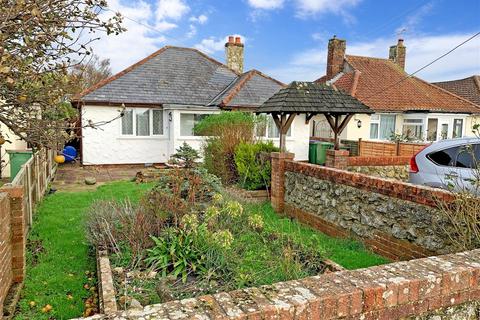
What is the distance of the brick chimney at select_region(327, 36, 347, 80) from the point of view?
24.5 metres

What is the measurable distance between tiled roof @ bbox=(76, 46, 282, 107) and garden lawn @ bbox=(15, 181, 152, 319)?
8.96 metres

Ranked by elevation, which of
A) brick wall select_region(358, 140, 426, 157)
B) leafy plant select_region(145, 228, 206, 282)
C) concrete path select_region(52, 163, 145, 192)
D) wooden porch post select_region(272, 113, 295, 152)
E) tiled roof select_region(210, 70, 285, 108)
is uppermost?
tiled roof select_region(210, 70, 285, 108)

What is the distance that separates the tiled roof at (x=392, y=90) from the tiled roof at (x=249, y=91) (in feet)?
18.8

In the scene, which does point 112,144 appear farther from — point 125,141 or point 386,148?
point 386,148

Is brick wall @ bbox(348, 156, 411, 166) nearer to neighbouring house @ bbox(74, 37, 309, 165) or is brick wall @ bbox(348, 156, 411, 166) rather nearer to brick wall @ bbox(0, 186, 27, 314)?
neighbouring house @ bbox(74, 37, 309, 165)

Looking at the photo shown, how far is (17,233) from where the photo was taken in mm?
4832

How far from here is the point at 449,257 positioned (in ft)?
9.96

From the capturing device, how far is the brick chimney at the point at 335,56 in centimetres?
2453

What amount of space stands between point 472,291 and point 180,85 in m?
17.3

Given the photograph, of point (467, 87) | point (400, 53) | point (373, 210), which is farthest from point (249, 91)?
point (467, 87)

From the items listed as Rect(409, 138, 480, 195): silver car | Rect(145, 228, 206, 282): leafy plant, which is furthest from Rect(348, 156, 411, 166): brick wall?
Rect(145, 228, 206, 282): leafy plant

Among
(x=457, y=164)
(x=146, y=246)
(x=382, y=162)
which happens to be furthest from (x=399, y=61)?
(x=146, y=246)

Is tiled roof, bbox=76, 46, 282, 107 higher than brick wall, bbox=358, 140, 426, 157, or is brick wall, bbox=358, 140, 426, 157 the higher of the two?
tiled roof, bbox=76, 46, 282, 107

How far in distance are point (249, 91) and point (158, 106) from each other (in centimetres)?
456
